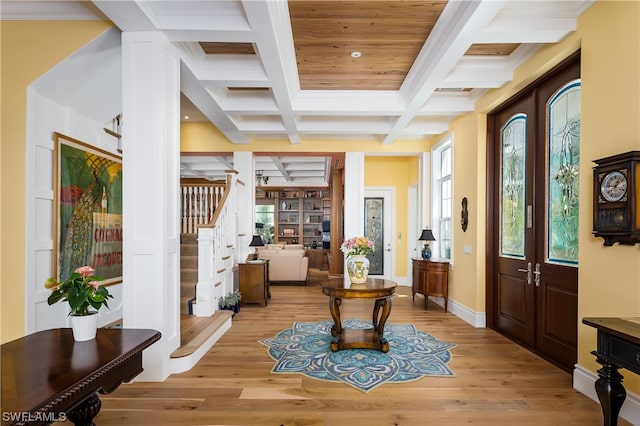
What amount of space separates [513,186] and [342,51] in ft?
8.62

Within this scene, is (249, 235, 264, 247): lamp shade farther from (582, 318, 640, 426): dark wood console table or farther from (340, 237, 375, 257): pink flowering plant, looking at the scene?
(582, 318, 640, 426): dark wood console table

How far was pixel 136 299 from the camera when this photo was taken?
2986 mm

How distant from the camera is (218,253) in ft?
16.5

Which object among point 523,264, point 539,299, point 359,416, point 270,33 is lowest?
point 359,416

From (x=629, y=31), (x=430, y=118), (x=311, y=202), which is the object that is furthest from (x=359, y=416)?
(x=311, y=202)

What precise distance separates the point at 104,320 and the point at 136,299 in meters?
1.84

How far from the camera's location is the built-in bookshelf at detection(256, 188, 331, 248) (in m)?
13.5

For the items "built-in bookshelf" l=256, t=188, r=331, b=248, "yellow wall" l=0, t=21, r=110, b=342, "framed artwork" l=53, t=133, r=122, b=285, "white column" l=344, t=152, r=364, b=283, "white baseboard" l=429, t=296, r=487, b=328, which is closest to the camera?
"yellow wall" l=0, t=21, r=110, b=342

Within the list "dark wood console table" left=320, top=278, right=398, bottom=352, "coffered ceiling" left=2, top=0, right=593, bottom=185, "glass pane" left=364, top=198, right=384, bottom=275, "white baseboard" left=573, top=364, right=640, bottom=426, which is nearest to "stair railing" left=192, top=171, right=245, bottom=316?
"coffered ceiling" left=2, top=0, right=593, bottom=185

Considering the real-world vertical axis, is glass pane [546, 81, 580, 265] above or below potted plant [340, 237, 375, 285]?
above

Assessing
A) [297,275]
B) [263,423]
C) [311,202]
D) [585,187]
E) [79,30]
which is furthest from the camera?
[311,202]

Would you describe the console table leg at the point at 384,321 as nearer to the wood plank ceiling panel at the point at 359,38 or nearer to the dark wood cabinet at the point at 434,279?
the dark wood cabinet at the point at 434,279

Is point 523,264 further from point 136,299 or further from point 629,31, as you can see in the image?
point 136,299

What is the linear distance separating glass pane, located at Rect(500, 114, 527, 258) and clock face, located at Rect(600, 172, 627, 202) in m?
1.52
